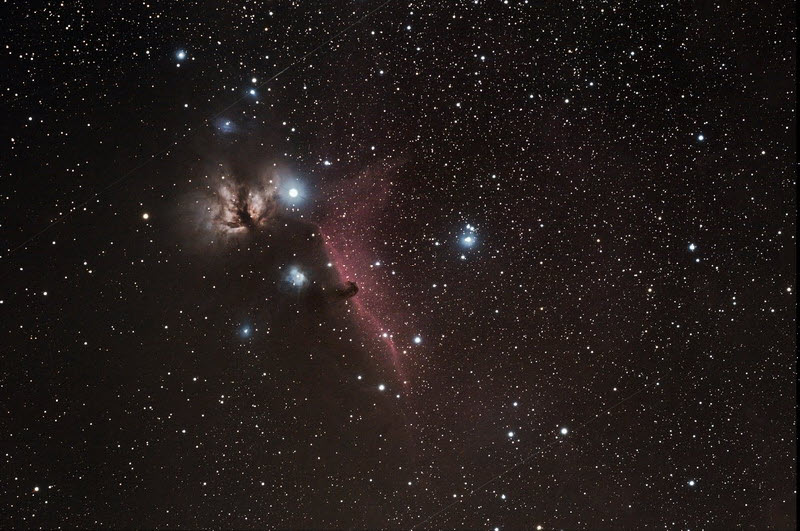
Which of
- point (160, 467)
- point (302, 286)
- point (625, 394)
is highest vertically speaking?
point (302, 286)

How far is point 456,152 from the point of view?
58 cm

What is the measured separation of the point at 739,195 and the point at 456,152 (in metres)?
0.37

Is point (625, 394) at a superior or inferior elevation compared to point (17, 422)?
Result: inferior

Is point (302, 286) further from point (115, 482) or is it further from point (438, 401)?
point (115, 482)

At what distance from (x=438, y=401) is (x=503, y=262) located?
202mm

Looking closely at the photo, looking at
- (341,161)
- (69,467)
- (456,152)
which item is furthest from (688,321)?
(69,467)

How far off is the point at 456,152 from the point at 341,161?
0.48ft

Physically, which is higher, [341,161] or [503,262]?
[341,161]

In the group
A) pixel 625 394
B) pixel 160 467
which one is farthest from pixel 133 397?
pixel 625 394

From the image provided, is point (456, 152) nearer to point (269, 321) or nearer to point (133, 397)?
point (269, 321)

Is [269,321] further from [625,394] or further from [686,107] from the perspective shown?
[686,107]

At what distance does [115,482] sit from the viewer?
0.61m

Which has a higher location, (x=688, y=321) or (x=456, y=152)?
(x=456, y=152)

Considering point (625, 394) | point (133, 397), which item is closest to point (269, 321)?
point (133, 397)
